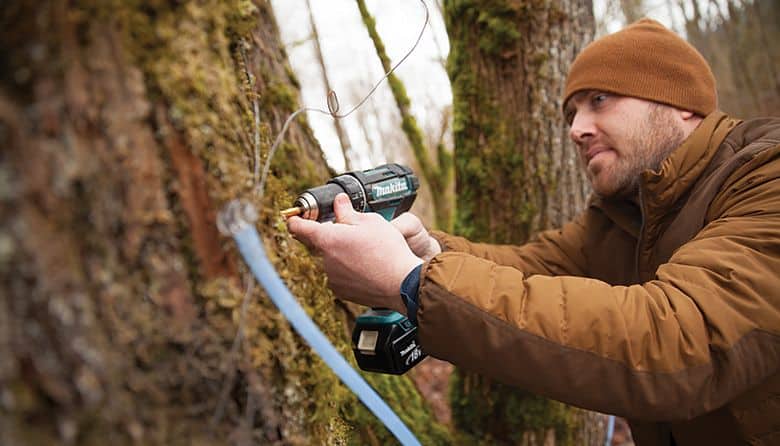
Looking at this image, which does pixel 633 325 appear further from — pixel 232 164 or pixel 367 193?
pixel 232 164

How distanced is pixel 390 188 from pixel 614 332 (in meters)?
0.93

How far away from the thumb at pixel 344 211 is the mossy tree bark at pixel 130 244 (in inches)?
18.7

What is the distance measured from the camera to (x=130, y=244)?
0.78 m

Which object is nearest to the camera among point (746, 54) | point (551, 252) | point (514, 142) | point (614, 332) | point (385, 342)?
point (614, 332)

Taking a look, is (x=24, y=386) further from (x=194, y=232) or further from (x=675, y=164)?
(x=675, y=164)

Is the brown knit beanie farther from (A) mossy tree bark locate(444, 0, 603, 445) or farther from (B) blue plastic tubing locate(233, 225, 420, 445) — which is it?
(B) blue plastic tubing locate(233, 225, 420, 445)

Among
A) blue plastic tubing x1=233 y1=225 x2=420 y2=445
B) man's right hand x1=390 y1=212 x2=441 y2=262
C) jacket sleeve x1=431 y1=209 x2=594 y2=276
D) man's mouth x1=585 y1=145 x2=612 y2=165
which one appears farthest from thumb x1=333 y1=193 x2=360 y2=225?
man's mouth x1=585 y1=145 x2=612 y2=165

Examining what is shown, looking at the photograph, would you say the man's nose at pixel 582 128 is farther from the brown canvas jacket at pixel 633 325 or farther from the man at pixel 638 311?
the brown canvas jacket at pixel 633 325

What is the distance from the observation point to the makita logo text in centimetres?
184

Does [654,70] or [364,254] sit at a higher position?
[654,70]

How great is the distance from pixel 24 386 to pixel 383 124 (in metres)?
11.9

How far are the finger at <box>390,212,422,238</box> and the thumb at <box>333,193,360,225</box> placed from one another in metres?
0.41

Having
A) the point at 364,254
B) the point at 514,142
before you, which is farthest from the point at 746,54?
the point at 364,254

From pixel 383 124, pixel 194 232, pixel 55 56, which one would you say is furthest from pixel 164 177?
pixel 383 124
